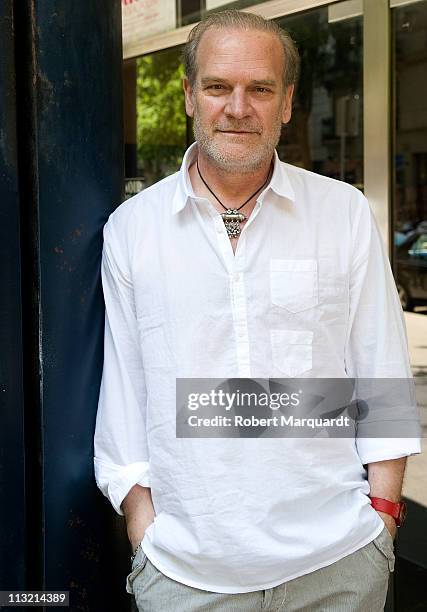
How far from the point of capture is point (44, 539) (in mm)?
1795

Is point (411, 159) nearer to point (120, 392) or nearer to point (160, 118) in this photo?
point (120, 392)

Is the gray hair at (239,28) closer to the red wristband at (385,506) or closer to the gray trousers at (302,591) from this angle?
the red wristband at (385,506)

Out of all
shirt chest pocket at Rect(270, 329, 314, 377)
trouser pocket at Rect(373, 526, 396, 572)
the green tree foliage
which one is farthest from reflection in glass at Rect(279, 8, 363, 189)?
trouser pocket at Rect(373, 526, 396, 572)

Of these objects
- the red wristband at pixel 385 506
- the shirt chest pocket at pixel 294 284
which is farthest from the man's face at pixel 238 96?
the red wristband at pixel 385 506

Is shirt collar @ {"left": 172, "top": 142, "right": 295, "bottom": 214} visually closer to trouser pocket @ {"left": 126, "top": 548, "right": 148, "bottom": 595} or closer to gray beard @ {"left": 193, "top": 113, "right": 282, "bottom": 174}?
gray beard @ {"left": 193, "top": 113, "right": 282, "bottom": 174}

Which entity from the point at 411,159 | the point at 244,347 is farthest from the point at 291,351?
the point at 411,159

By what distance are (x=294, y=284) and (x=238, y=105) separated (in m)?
0.39

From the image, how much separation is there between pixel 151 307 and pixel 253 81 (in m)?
0.52

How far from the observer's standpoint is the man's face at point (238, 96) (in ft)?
5.71

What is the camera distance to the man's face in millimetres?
1740

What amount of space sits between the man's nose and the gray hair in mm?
130

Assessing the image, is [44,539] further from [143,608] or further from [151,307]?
[151,307]

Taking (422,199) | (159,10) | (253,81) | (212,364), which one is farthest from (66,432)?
(159,10)

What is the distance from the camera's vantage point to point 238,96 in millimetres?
1738
